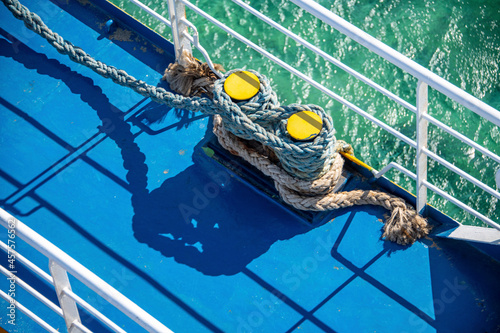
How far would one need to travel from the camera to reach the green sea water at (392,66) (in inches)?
139

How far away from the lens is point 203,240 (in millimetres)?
2734

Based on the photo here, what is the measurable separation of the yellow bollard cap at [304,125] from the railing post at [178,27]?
34.6 inches

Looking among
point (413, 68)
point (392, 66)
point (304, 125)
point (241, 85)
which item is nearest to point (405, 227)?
point (304, 125)

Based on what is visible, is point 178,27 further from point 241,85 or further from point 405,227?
point 405,227

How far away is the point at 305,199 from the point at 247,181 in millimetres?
330

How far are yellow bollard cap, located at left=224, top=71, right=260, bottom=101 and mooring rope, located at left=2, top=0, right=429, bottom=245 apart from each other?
0.02m

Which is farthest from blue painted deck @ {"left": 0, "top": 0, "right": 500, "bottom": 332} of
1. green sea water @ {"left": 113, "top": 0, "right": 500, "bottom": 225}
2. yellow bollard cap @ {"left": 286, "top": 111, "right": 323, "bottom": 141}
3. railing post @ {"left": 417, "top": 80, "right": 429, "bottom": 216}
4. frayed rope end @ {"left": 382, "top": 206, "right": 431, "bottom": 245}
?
green sea water @ {"left": 113, "top": 0, "right": 500, "bottom": 225}

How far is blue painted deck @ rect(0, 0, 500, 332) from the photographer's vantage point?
2.57m

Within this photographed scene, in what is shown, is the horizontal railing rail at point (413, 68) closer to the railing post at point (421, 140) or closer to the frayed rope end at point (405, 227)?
the railing post at point (421, 140)

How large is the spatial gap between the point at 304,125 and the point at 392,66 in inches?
62.9

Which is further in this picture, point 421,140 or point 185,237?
point 185,237

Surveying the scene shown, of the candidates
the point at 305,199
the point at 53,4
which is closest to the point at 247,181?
the point at 305,199

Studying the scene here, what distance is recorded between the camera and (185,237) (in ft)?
8.99

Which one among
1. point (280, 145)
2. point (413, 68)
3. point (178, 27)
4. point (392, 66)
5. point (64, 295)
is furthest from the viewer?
point (392, 66)
